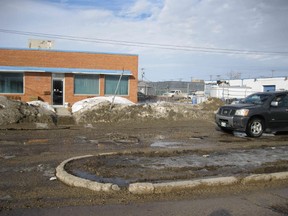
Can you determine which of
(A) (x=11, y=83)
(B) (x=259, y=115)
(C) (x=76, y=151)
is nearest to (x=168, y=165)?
(C) (x=76, y=151)

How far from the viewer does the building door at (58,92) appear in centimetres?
2889

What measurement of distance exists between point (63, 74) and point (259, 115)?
1892cm

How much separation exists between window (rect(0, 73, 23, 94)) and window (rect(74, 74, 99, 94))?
4.46 meters

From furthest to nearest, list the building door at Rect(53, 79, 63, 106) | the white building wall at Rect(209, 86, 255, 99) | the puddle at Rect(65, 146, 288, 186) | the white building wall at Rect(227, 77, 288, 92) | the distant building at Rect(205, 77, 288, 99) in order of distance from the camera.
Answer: the white building wall at Rect(227, 77, 288, 92) → the distant building at Rect(205, 77, 288, 99) → the white building wall at Rect(209, 86, 255, 99) → the building door at Rect(53, 79, 63, 106) → the puddle at Rect(65, 146, 288, 186)

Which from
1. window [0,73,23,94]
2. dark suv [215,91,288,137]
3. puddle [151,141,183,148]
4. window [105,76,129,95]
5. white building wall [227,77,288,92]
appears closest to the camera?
puddle [151,141,183,148]

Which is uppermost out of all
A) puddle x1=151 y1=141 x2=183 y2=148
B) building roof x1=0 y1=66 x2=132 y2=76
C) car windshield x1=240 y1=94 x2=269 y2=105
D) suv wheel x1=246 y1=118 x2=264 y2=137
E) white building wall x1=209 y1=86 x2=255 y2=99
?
building roof x1=0 y1=66 x2=132 y2=76

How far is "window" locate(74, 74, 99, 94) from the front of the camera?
29.3 meters

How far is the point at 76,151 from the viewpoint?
33.2 ft

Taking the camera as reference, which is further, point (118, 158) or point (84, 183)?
point (118, 158)

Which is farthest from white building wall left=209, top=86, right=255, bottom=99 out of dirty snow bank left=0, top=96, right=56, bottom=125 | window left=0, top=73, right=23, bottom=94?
dirty snow bank left=0, top=96, right=56, bottom=125

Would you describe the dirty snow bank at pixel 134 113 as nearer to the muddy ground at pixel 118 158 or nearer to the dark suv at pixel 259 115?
the muddy ground at pixel 118 158

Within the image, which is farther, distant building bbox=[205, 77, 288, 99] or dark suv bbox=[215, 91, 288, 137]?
distant building bbox=[205, 77, 288, 99]

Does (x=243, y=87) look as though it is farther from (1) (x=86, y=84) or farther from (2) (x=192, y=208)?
(2) (x=192, y=208)

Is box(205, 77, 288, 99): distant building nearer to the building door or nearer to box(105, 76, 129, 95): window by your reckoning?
box(105, 76, 129, 95): window
